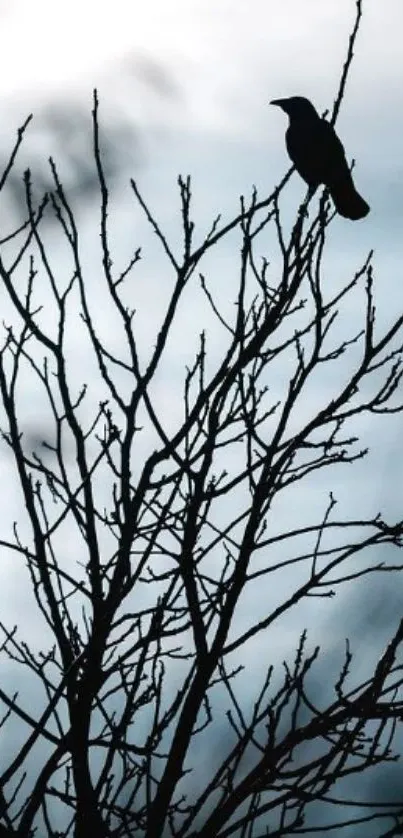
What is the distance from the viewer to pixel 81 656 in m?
3.53

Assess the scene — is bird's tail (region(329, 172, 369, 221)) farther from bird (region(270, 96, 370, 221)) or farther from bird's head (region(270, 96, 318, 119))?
bird's head (region(270, 96, 318, 119))

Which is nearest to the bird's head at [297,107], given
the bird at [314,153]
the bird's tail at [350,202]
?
the bird at [314,153]

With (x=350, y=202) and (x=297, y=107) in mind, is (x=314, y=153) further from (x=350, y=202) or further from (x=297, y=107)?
(x=297, y=107)

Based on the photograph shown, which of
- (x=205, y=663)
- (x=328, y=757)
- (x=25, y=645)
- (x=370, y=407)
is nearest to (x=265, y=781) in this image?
(x=328, y=757)

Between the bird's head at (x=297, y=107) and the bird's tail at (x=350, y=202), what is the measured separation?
1.57 m

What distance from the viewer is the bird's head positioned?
9469 mm

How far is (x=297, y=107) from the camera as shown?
384 inches

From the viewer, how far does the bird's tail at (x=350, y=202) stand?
6993mm

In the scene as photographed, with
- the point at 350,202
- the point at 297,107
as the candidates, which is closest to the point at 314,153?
the point at 350,202

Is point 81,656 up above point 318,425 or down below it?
below

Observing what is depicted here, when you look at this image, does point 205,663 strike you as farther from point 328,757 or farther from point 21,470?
point 21,470

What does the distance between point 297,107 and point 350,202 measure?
240cm

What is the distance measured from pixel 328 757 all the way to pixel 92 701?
2.64 feet

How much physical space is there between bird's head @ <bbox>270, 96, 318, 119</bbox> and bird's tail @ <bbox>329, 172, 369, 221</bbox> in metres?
1.57
